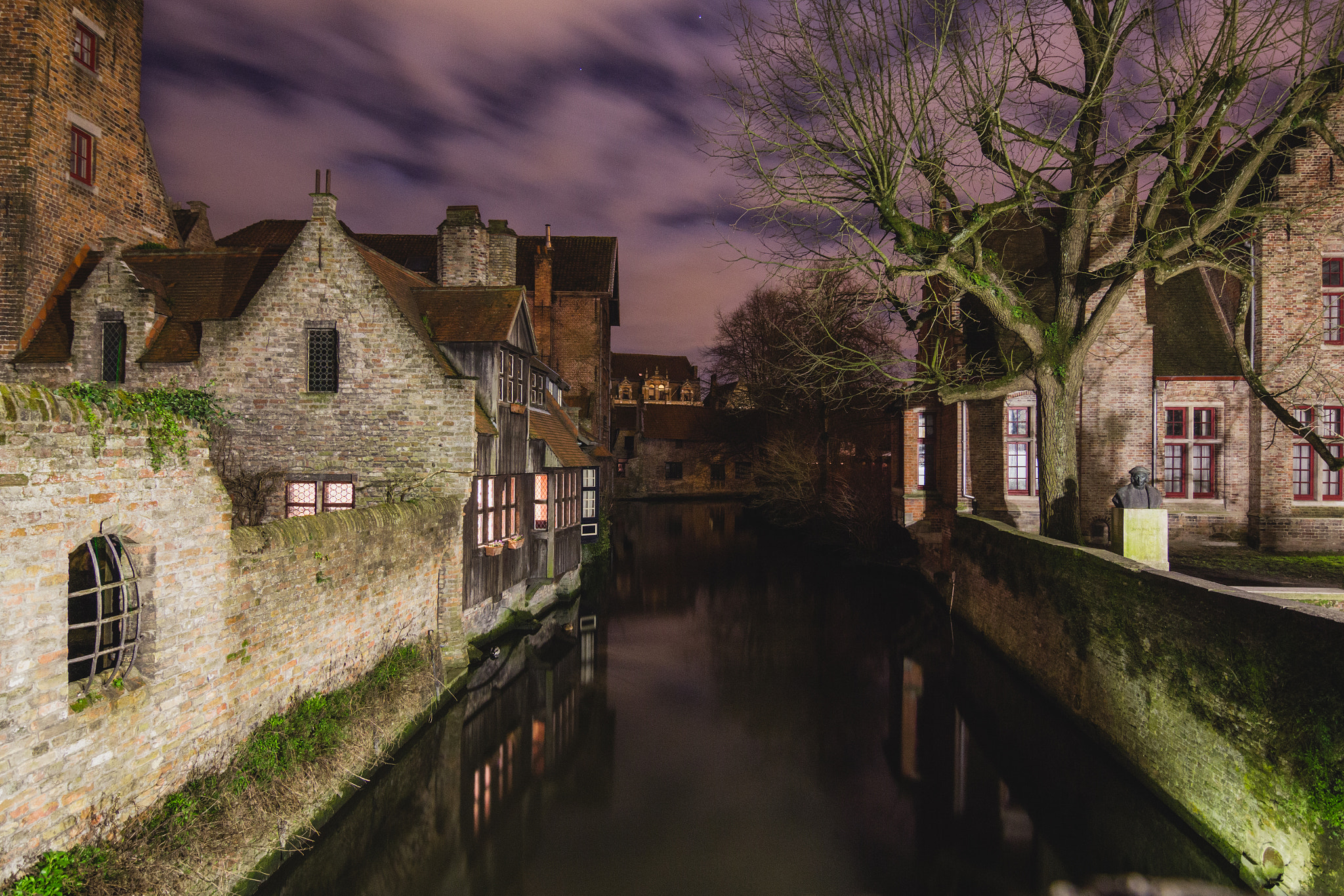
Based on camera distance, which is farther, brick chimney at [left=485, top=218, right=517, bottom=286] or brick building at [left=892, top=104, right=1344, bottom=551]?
brick chimney at [left=485, top=218, right=517, bottom=286]

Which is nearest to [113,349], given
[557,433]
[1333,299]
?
[557,433]

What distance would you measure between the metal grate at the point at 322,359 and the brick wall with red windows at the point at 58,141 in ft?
23.0

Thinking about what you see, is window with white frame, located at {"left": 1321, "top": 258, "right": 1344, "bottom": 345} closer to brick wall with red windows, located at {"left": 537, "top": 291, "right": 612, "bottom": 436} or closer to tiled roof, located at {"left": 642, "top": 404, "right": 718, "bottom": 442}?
brick wall with red windows, located at {"left": 537, "top": 291, "right": 612, "bottom": 436}

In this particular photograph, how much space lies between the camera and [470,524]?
39.1 feet

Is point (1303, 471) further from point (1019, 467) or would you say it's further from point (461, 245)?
point (461, 245)

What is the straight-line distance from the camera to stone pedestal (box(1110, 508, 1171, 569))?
9211 mm

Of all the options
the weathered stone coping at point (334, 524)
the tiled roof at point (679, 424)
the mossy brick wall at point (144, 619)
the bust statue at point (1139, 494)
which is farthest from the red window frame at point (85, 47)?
Answer: the tiled roof at point (679, 424)

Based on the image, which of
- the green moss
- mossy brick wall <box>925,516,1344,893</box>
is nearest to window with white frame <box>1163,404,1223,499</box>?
mossy brick wall <box>925,516,1344,893</box>

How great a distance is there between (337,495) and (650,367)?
72.8 m

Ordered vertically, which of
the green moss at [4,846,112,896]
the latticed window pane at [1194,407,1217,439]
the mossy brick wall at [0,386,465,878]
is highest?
the latticed window pane at [1194,407,1217,439]

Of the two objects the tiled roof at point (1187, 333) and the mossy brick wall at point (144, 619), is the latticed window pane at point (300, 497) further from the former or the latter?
the tiled roof at point (1187, 333)

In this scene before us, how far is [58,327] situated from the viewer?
15.0m

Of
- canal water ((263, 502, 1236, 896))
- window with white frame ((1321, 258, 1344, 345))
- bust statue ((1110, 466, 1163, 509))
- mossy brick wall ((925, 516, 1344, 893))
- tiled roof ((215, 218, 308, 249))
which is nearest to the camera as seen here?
mossy brick wall ((925, 516, 1344, 893))

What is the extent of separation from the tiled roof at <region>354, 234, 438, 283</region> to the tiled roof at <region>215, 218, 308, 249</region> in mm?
2630
